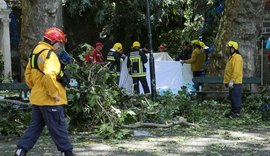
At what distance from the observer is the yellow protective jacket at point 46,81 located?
22.5 feet

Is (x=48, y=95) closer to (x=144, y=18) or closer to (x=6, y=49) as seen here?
(x=6, y=49)

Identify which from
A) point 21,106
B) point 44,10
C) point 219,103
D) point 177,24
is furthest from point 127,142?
point 177,24

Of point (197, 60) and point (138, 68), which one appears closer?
point (138, 68)

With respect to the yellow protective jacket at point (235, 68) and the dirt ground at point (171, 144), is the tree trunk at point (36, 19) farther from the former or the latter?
the yellow protective jacket at point (235, 68)

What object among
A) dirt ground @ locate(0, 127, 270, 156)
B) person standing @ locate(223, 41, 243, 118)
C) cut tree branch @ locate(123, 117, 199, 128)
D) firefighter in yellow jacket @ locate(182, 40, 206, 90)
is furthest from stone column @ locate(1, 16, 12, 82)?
→ dirt ground @ locate(0, 127, 270, 156)

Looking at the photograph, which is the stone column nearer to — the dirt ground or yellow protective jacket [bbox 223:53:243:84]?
yellow protective jacket [bbox 223:53:243:84]

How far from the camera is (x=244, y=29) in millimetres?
14359

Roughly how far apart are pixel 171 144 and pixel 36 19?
4737 millimetres

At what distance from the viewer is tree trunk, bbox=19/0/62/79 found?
37.9 feet

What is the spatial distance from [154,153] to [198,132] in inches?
83.8

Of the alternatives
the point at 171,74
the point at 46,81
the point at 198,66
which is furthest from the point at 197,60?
the point at 46,81

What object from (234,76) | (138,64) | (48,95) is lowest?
(48,95)

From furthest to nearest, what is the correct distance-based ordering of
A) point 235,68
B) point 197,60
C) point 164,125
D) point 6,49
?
point 6,49 < point 197,60 < point 235,68 < point 164,125

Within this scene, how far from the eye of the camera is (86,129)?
9781mm
